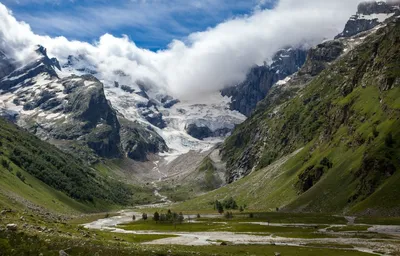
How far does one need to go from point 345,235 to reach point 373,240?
1372 cm

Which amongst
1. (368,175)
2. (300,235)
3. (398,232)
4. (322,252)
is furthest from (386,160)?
(322,252)

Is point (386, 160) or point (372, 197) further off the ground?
point (386, 160)

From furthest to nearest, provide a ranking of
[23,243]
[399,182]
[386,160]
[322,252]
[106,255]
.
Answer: [386,160]
[399,182]
[322,252]
[106,255]
[23,243]

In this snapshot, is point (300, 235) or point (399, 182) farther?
point (399, 182)

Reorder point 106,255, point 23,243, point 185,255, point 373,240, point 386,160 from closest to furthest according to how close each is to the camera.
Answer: point 23,243 < point 106,255 < point 185,255 < point 373,240 < point 386,160

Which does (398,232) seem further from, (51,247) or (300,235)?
(51,247)

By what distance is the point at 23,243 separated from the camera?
41.8 metres

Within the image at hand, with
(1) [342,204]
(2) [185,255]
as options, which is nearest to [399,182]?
(1) [342,204]

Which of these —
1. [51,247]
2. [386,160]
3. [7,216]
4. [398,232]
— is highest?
[386,160]

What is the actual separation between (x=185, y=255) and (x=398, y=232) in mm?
84675

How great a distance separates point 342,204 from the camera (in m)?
192

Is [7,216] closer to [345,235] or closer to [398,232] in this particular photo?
[345,235]

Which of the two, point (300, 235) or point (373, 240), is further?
point (300, 235)

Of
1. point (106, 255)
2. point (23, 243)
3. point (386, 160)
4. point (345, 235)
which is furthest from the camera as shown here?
point (386, 160)
